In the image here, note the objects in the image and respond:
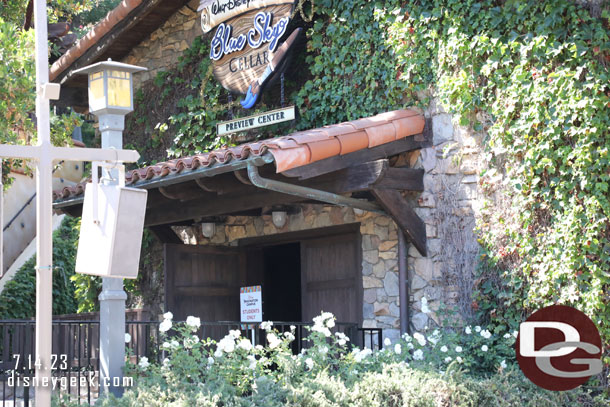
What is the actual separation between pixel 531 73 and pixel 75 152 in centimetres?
480

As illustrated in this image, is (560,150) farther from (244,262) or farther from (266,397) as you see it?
(244,262)

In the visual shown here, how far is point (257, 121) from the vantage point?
392 inches

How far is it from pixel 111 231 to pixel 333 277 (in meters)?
5.42

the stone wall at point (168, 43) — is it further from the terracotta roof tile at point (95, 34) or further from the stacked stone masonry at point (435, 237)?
the stacked stone masonry at point (435, 237)

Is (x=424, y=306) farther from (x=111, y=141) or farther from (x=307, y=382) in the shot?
(x=111, y=141)

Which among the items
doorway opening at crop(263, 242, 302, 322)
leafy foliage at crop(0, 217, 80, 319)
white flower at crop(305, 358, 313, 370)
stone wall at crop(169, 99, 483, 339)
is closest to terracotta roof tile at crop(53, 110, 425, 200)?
stone wall at crop(169, 99, 483, 339)

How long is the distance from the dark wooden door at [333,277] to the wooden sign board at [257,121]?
5.11 ft

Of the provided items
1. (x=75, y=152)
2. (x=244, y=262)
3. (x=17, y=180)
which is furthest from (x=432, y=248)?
(x=17, y=180)

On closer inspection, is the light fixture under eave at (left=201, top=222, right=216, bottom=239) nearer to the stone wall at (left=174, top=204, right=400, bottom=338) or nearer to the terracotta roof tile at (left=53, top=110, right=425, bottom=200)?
the stone wall at (left=174, top=204, right=400, bottom=338)

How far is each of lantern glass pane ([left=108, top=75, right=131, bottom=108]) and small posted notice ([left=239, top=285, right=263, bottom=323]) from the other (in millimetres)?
3468

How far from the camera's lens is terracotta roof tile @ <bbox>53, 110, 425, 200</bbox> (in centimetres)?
745

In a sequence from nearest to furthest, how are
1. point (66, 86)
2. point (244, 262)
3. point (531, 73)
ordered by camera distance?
point (531, 73) < point (244, 262) < point (66, 86)

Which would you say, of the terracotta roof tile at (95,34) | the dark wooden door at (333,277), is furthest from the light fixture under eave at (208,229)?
the terracotta roof tile at (95,34)

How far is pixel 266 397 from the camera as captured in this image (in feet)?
18.7
